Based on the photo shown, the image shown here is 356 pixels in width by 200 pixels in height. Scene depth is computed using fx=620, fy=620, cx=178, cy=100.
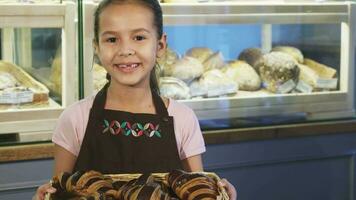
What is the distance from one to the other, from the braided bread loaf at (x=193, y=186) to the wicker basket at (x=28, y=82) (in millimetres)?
1217

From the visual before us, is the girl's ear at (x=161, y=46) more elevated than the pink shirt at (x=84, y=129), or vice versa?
the girl's ear at (x=161, y=46)

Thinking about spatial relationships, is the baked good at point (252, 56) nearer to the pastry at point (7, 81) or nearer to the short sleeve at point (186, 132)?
the pastry at point (7, 81)

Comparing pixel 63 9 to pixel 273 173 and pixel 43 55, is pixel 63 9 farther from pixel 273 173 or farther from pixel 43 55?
pixel 273 173

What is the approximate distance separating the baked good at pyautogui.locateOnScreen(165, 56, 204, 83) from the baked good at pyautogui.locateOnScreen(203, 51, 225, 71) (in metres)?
0.04

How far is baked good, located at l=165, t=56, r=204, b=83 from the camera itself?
2.69 meters

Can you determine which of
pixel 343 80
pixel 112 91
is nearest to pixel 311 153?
pixel 343 80

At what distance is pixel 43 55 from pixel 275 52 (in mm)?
1110

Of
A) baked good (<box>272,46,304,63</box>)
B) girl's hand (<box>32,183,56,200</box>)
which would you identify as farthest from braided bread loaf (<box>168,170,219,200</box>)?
baked good (<box>272,46,304,63</box>)

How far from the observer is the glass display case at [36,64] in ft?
7.48

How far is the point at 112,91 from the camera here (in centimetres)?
158

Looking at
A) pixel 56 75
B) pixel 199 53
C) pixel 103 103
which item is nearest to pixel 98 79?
pixel 56 75

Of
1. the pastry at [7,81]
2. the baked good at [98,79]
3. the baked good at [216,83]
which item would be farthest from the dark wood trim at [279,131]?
the pastry at [7,81]

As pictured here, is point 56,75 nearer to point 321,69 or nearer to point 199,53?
point 199,53

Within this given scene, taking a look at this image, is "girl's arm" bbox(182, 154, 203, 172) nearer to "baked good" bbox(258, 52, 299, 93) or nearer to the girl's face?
the girl's face
